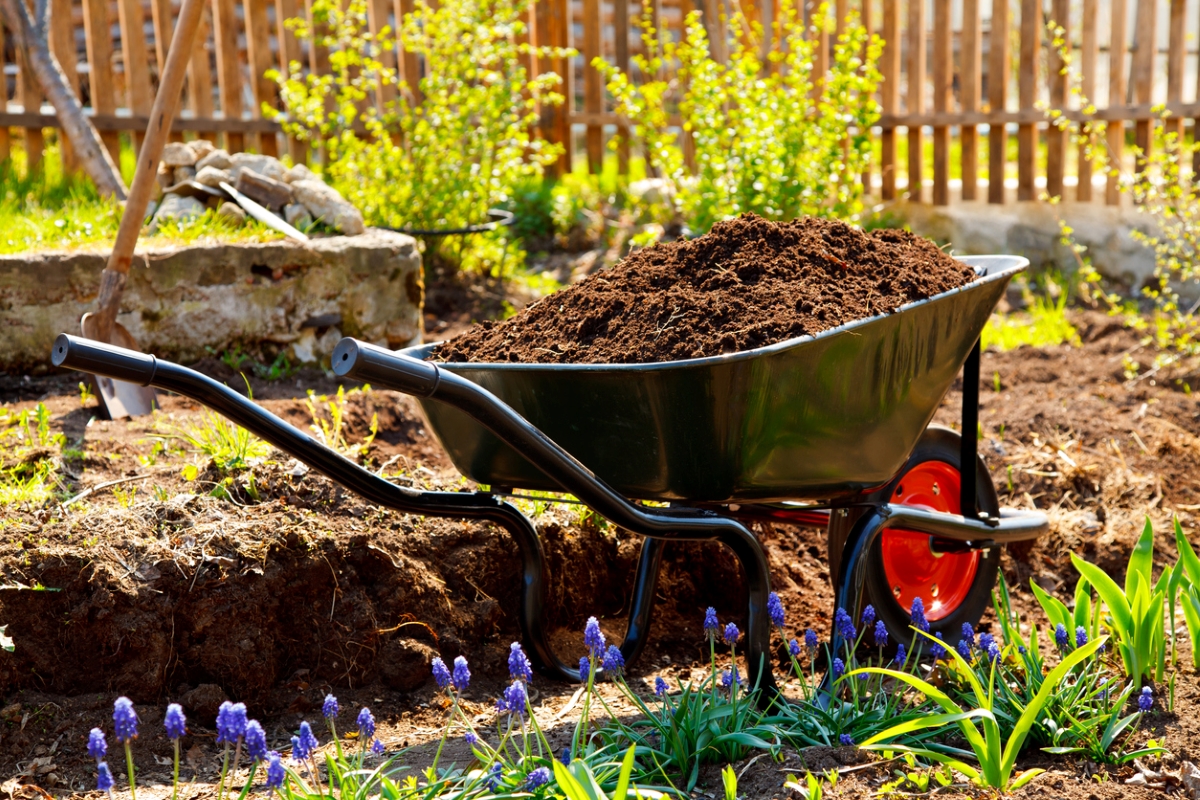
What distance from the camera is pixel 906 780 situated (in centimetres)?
174

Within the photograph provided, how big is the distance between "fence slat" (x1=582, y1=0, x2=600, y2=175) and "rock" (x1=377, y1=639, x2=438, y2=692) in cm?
478

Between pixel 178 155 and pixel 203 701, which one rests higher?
pixel 178 155

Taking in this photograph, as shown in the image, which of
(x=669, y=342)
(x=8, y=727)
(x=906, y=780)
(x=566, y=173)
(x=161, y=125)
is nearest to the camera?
(x=906, y=780)

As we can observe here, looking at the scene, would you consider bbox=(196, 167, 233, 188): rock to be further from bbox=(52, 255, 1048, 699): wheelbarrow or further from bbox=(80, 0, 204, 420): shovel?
bbox=(52, 255, 1048, 699): wheelbarrow

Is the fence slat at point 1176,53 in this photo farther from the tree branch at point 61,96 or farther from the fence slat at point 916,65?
the tree branch at point 61,96

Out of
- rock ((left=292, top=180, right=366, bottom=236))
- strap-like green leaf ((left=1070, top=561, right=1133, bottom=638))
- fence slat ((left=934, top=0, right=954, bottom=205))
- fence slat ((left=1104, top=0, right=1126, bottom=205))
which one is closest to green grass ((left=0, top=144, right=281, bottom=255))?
rock ((left=292, top=180, right=366, bottom=236))

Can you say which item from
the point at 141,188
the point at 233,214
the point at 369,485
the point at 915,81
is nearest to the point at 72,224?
the point at 233,214

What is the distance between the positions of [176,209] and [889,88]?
3966 millimetres

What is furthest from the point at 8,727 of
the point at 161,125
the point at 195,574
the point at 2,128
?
the point at 2,128

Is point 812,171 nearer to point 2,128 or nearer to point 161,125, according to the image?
point 161,125

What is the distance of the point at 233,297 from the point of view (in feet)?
12.9

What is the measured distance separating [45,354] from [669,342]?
2778 millimetres

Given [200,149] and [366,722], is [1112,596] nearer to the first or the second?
[366,722]

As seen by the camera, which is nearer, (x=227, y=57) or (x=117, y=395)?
(x=117, y=395)
